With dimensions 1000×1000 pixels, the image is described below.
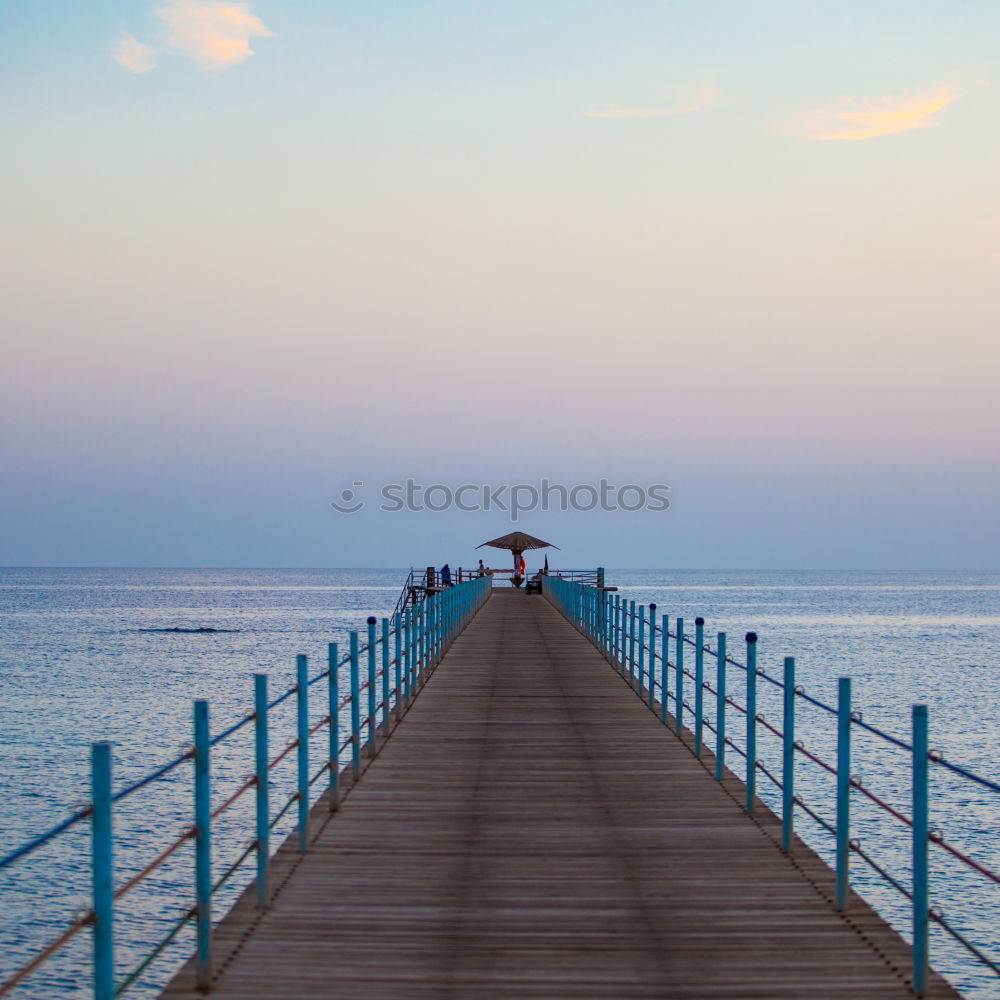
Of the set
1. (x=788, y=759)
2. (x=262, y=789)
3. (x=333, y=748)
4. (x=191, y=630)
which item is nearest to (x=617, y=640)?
(x=333, y=748)

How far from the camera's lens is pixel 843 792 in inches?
230

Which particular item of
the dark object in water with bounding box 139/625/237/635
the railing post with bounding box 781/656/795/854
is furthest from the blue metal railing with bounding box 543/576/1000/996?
the dark object in water with bounding box 139/625/237/635

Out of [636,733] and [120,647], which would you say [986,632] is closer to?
[120,647]

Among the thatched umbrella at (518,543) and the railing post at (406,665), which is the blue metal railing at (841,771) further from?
the thatched umbrella at (518,543)

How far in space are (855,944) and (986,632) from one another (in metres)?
77.9

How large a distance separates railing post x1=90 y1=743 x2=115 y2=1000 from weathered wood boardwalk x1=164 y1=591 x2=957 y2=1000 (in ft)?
2.65

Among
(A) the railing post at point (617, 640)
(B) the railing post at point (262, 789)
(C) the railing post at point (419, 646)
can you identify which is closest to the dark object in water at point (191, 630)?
(A) the railing post at point (617, 640)

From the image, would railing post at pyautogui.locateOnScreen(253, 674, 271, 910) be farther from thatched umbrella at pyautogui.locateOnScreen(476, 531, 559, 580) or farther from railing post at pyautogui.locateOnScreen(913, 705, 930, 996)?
thatched umbrella at pyautogui.locateOnScreen(476, 531, 559, 580)

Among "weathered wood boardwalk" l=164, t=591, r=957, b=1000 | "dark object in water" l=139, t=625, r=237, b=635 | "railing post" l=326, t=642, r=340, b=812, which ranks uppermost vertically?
"railing post" l=326, t=642, r=340, b=812

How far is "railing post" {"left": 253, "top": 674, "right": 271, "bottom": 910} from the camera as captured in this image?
5.64m

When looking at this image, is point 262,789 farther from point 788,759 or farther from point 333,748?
point 788,759

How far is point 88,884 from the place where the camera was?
16.1 meters

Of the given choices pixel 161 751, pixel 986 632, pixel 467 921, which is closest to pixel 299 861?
pixel 467 921

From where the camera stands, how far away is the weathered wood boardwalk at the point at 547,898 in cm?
473
